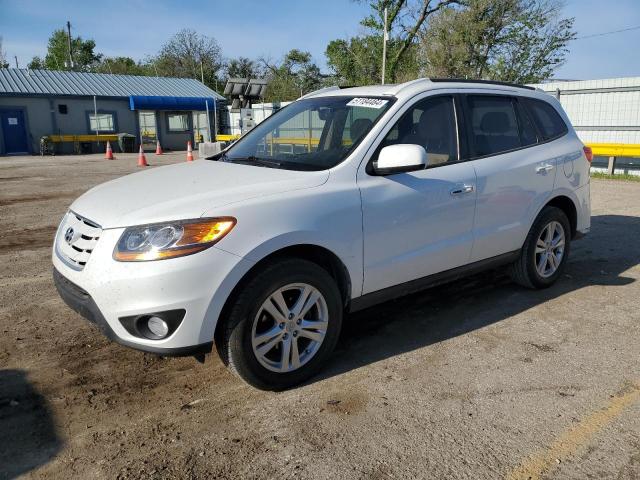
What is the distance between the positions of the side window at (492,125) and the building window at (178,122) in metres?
30.4

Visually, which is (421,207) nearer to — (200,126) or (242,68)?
(200,126)

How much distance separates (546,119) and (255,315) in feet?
11.4

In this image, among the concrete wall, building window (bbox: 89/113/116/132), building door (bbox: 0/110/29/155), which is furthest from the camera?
building window (bbox: 89/113/116/132)

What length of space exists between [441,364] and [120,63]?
7074cm

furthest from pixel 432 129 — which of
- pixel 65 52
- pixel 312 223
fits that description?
pixel 65 52

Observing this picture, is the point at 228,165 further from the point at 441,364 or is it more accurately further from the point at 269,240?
the point at 441,364

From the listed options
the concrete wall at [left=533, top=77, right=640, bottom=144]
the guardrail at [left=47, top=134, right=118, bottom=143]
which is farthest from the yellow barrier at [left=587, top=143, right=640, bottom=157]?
the guardrail at [left=47, top=134, right=118, bottom=143]

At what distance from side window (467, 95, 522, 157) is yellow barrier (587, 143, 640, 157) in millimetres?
10183

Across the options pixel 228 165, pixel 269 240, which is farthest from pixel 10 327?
pixel 269 240

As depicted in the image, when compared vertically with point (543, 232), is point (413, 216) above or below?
above

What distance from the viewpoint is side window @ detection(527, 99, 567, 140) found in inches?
187

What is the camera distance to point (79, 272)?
2.90 meters

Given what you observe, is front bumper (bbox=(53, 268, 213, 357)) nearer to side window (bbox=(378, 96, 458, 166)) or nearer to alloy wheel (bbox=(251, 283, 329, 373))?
alloy wheel (bbox=(251, 283, 329, 373))

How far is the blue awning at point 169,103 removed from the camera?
98.2ft
